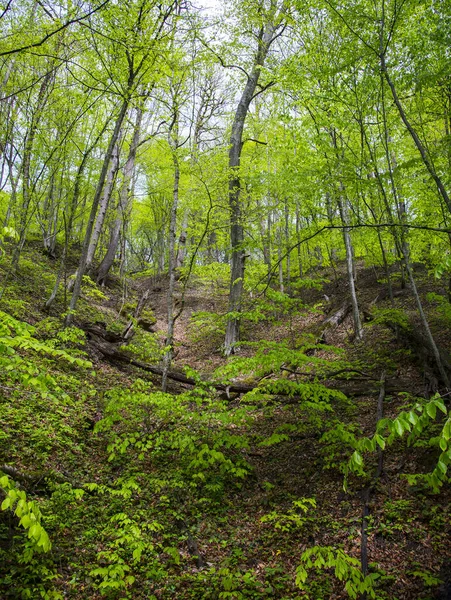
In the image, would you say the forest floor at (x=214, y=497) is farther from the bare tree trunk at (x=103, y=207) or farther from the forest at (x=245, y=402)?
the bare tree trunk at (x=103, y=207)

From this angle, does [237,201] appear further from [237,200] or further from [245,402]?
[245,402]

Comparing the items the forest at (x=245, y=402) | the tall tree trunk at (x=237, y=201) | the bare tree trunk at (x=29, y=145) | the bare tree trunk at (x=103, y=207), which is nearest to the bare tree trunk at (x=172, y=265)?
the forest at (x=245, y=402)

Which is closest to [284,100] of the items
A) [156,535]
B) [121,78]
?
[121,78]

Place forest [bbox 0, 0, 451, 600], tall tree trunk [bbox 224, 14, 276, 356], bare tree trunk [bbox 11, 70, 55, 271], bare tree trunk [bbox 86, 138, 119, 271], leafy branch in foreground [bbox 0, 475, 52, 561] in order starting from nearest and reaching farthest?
leafy branch in foreground [bbox 0, 475, 52, 561], forest [bbox 0, 0, 451, 600], bare tree trunk [bbox 11, 70, 55, 271], tall tree trunk [bbox 224, 14, 276, 356], bare tree trunk [bbox 86, 138, 119, 271]

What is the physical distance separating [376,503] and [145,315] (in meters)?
10.3

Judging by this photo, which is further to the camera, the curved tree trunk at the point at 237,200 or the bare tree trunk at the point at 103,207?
the bare tree trunk at the point at 103,207

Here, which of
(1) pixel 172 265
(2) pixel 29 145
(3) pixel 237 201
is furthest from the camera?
(3) pixel 237 201

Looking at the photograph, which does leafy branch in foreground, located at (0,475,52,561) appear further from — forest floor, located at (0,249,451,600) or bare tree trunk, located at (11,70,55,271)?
bare tree trunk, located at (11,70,55,271)

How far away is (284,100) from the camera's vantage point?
31.3 ft

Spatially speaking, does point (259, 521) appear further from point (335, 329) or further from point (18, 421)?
point (335, 329)

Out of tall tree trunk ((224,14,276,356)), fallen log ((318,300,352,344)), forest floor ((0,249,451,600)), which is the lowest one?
forest floor ((0,249,451,600))

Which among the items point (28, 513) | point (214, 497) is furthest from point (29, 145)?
point (28, 513)

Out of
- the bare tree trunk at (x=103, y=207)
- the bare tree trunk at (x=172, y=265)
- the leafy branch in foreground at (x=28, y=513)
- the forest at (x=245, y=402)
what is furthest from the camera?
the bare tree trunk at (x=103, y=207)

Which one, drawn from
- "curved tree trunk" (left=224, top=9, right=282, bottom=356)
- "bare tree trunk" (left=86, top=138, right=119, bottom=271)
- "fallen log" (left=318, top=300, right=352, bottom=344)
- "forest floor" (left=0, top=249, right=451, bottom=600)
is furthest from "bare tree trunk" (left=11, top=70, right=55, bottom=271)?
"fallen log" (left=318, top=300, right=352, bottom=344)
